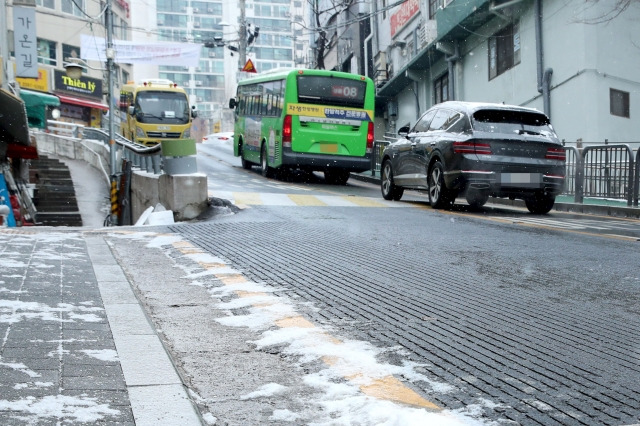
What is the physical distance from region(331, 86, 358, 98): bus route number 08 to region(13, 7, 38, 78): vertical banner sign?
15.8 metres

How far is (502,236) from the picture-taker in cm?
880

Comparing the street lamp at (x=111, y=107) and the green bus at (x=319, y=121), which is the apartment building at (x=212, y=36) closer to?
the street lamp at (x=111, y=107)

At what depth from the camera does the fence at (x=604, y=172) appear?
529 inches

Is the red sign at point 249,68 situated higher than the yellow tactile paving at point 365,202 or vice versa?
the red sign at point 249,68

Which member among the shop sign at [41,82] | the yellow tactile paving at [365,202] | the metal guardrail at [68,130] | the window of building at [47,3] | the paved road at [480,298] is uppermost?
the window of building at [47,3]

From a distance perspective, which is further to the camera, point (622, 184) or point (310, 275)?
point (622, 184)

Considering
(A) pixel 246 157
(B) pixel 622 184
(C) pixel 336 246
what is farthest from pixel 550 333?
(A) pixel 246 157

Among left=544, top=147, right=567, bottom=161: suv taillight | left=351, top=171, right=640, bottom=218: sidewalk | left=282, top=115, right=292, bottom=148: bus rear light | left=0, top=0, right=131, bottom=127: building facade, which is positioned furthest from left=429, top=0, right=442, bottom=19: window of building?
left=0, top=0, right=131, bottom=127: building facade

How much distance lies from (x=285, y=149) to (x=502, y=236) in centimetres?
1244

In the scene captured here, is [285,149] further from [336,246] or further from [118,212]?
[336,246]

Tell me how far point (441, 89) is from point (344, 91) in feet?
38.8

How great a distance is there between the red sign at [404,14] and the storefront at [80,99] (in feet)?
79.4

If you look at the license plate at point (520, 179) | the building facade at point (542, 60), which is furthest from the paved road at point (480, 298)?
the building facade at point (542, 60)

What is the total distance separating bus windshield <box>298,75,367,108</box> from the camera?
21.0m
